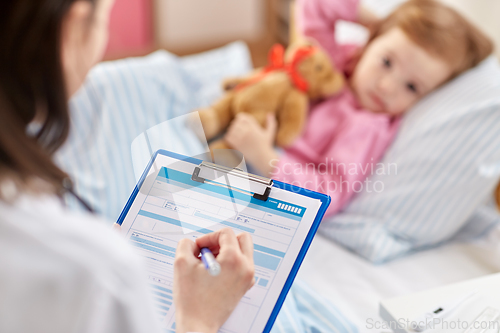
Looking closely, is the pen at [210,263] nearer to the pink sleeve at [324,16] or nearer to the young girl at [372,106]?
the young girl at [372,106]

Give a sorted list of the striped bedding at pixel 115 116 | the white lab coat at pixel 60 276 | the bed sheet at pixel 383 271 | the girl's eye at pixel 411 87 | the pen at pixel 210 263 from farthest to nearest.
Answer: the girl's eye at pixel 411 87
the striped bedding at pixel 115 116
the bed sheet at pixel 383 271
the pen at pixel 210 263
the white lab coat at pixel 60 276

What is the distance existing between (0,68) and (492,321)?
64cm

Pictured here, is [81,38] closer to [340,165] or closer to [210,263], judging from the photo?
[210,263]

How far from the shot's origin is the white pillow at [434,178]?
0.96 m

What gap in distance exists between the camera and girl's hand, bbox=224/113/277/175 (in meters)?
1.02

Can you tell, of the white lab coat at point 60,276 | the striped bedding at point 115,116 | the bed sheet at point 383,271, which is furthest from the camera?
the striped bedding at point 115,116

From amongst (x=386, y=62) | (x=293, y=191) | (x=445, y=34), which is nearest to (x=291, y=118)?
(x=386, y=62)

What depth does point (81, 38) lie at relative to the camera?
0.39 m

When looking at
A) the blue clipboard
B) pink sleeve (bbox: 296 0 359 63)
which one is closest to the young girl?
pink sleeve (bbox: 296 0 359 63)

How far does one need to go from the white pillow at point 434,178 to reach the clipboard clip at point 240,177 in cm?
53

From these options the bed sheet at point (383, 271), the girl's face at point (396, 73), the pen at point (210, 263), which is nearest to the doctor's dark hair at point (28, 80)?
the pen at point (210, 263)

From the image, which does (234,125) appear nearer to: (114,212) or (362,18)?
(114,212)

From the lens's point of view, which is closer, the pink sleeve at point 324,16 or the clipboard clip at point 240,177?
the clipboard clip at point 240,177

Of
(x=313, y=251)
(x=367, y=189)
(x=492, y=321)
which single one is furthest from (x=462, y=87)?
(x=492, y=321)
